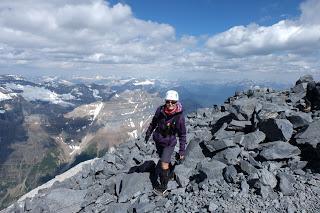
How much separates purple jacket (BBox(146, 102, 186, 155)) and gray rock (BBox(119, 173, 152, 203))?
2.29 metres

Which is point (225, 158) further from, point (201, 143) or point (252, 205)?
point (252, 205)

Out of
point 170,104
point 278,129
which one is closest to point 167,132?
point 170,104

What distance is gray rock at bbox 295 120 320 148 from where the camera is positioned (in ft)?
49.5

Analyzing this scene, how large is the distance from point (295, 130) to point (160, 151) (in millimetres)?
6821

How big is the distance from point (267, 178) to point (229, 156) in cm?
329

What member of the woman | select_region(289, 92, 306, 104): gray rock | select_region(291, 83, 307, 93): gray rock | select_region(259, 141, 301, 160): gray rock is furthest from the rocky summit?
select_region(291, 83, 307, 93): gray rock

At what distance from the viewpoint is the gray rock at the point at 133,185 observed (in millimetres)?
16058

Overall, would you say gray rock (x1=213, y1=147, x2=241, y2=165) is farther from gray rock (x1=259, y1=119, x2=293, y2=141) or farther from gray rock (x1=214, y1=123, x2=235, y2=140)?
gray rock (x1=214, y1=123, x2=235, y2=140)

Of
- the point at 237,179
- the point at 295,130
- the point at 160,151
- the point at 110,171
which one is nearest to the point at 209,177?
the point at 237,179

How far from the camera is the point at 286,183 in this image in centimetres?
1273

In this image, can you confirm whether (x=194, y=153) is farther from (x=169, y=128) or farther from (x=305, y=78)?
(x=305, y=78)

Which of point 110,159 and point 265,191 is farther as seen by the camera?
point 110,159

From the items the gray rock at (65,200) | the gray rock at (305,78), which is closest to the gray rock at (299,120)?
the gray rock at (65,200)

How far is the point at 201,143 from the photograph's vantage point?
19.1m
